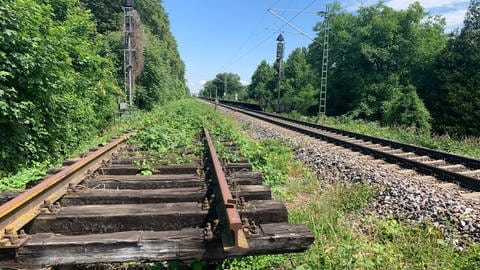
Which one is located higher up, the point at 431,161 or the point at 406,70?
the point at 406,70

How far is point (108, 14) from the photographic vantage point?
40562 mm

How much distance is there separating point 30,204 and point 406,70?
3313 centimetres

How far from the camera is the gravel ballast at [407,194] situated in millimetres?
4402

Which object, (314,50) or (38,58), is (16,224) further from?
(314,50)

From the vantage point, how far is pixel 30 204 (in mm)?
3258

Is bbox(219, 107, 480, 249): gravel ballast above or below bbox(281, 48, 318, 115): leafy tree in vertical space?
below

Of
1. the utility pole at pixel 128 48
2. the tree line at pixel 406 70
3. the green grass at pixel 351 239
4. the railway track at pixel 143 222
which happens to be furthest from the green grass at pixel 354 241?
the tree line at pixel 406 70

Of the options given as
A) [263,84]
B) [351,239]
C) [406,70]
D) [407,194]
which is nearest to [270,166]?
[407,194]

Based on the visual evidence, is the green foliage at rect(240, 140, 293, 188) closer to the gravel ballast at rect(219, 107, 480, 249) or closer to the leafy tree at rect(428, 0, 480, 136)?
the gravel ballast at rect(219, 107, 480, 249)

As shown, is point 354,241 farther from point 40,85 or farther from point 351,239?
point 40,85

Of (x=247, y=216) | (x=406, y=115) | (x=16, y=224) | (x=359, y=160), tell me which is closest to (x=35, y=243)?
(x=16, y=224)

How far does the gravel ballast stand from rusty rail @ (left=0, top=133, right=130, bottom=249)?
12.8 feet

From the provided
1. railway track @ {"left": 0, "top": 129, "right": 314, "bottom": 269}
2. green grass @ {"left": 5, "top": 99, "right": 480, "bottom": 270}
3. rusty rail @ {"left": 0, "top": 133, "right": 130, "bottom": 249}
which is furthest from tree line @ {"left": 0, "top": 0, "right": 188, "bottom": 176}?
green grass @ {"left": 5, "top": 99, "right": 480, "bottom": 270}

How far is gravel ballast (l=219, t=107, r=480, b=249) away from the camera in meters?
4.40
